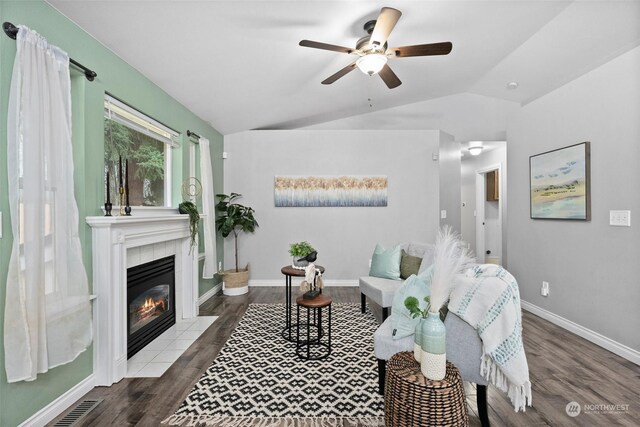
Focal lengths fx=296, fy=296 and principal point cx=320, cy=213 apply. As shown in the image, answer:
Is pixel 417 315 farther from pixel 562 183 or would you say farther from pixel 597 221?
pixel 562 183

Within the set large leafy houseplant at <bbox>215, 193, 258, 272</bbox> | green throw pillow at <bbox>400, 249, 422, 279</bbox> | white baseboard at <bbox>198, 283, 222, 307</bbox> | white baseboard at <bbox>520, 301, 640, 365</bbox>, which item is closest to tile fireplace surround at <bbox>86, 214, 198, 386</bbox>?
white baseboard at <bbox>198, 283, 222, 307</bbox>

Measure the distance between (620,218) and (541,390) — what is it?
1.73m

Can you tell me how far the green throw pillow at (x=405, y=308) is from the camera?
1.88m

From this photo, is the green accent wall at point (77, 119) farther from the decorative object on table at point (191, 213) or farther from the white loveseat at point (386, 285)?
the white loveseat at point (386, 285)

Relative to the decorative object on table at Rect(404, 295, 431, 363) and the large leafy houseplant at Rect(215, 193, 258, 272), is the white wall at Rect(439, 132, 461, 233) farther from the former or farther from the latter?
the decorative object on table at Rect(404, 295, 431, 363)

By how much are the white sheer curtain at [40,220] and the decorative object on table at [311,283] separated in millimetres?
1580

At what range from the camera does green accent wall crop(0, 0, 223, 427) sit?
1.56 m

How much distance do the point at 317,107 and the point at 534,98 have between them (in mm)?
2810

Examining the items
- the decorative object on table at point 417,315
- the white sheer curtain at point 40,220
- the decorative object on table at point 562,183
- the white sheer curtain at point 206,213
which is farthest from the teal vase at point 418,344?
the white sheer curtain at point 206,213

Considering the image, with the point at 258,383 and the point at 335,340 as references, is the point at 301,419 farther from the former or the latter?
the point at 335,340

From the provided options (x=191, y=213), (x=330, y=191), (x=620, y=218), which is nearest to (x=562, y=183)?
(x=620, y=218)

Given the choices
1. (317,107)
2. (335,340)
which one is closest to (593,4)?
(317,107)

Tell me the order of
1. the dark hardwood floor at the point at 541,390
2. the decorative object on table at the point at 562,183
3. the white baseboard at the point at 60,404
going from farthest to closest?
the decorative object on table at the point at 562,183, the dark hardwood floor at the point at 541,390, the white baseboard at the point at 60,404

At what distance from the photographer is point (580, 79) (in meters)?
3.00
